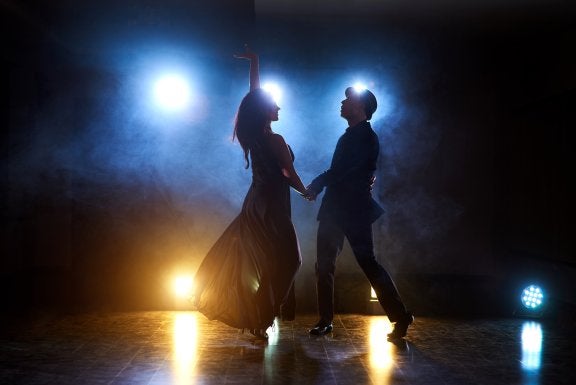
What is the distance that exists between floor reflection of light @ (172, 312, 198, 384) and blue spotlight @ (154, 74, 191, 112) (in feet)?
8.63

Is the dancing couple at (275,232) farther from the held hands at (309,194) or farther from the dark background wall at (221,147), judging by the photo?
the dark background wall at (221,147)

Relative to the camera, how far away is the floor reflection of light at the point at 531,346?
5457 mm

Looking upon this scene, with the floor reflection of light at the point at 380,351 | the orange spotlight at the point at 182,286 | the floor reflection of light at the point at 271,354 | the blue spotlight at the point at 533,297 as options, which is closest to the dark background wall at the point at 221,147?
the orange spotlight at the point at 182,286

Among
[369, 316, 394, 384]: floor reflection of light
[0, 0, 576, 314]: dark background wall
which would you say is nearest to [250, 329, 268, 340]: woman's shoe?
[369, 316, 394, 384]: floor reflection of light

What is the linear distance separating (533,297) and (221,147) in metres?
4.25

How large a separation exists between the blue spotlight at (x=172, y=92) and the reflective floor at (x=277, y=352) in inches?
105

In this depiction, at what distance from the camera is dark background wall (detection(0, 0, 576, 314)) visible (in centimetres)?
795

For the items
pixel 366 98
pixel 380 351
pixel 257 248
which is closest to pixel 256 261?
pixel 257 248

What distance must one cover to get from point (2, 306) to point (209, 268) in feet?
10.4

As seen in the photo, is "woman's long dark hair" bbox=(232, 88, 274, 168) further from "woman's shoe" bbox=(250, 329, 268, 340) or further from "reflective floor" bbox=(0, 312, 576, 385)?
"reflective floor" bbox=(0, 312, 576, 385)

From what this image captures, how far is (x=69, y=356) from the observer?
5555mm

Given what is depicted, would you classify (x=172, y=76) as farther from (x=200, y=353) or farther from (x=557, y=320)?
(x=557, y=320)

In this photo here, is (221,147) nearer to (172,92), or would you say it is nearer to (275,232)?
(172,92)

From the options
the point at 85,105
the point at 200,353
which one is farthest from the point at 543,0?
the point at 85,105
